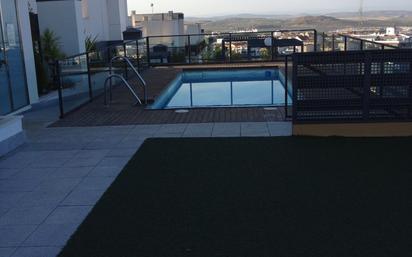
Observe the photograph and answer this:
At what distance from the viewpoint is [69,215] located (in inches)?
171

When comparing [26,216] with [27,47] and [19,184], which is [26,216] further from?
[27,47]

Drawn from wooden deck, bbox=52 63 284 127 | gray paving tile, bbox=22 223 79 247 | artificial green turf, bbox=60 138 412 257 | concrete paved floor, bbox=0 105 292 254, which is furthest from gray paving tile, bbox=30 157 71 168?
wooden deck, bbox=52 63 284 127

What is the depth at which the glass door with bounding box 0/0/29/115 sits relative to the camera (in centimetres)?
880

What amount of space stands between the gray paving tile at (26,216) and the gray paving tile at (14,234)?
0.08 meters

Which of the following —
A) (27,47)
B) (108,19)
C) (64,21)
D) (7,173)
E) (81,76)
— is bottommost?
(7,173)

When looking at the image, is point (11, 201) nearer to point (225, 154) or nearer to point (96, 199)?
point (96, 199)

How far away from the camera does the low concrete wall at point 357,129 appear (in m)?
6.60

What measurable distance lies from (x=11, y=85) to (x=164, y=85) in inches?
161

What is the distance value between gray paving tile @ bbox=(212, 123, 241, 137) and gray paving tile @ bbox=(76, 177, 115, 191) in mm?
2074

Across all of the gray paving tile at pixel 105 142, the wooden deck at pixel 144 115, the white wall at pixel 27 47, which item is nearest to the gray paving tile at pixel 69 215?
the gray paving tile at pixel 105 142

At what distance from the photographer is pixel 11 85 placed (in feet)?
29.9

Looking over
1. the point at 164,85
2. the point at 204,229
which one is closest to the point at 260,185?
the point at 204,229

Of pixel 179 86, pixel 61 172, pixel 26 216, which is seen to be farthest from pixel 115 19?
pixel 26 216

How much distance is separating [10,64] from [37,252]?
6.22 m
